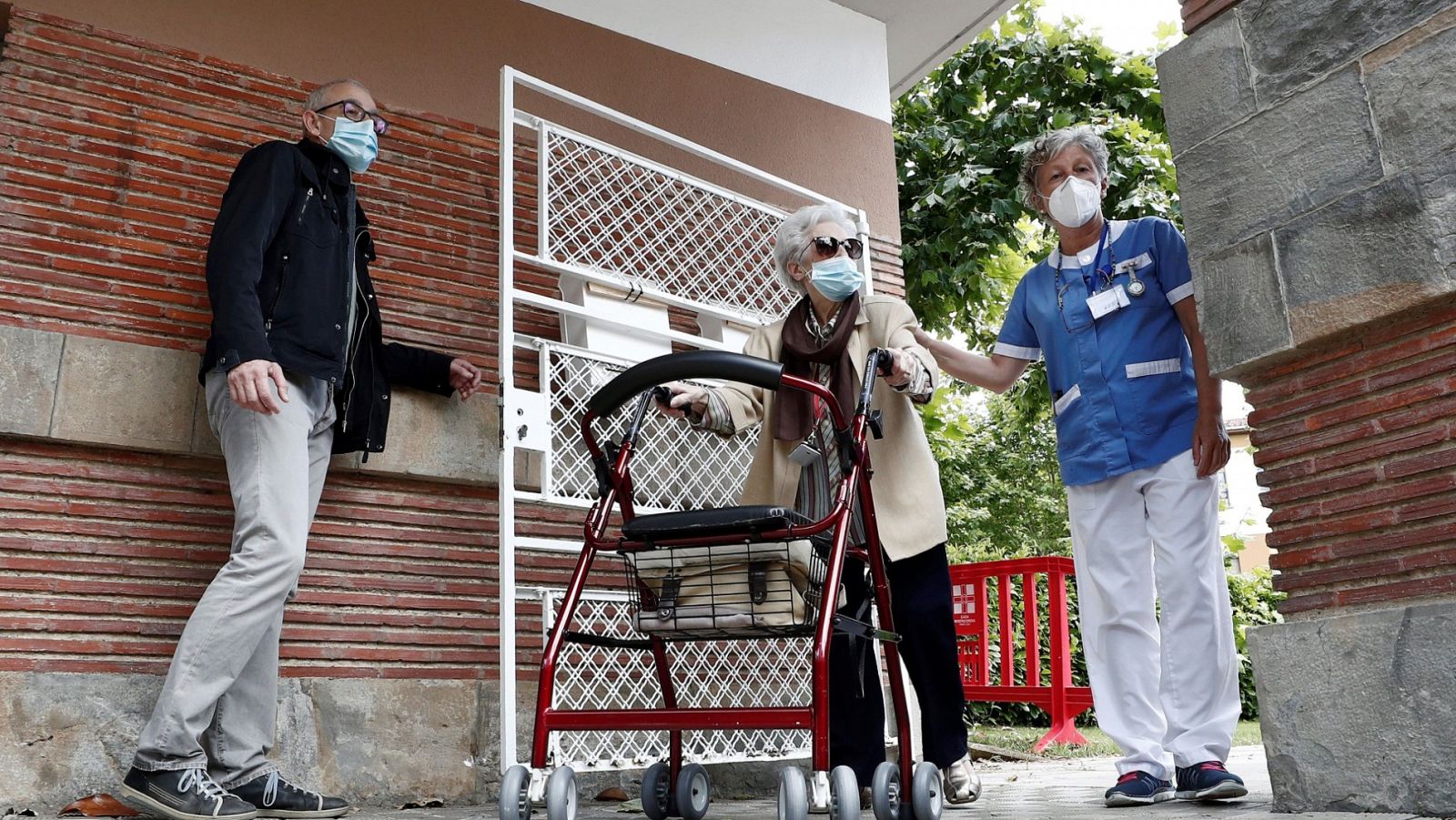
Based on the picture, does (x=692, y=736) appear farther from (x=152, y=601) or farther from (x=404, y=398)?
(x=152, y=601)

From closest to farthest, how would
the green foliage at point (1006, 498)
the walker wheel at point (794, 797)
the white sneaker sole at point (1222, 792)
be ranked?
1. the walker wheel at point (794, 797)
2. the white sneaker sole at point (1222, 792)
3. the green foliage at point (1006, 498)

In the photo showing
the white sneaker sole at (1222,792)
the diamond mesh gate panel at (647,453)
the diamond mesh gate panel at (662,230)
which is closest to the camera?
the white sneaker sole at (1222,792)

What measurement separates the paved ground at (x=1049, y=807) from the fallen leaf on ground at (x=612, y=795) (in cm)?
10

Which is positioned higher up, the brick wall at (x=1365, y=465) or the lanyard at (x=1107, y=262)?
the lanyard at (x=1107, y=262)

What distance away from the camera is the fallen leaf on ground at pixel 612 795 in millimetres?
4254

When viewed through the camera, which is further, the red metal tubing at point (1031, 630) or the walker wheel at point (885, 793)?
the red metal tubing at point (1031, 630)

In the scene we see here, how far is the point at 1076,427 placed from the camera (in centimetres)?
364

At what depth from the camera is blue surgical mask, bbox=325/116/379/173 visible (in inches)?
153

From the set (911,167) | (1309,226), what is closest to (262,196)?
(1309,226)

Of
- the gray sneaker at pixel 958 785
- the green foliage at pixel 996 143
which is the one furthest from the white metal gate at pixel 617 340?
the green foliage at pixel 996 143

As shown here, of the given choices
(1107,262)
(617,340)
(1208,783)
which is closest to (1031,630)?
(617,340)

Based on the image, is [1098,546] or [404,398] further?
[404,398]

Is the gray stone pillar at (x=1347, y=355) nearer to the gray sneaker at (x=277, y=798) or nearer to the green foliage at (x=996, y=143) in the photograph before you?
the gray sneaker at (x=277, y=798)

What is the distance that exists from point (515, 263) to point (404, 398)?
79cm
